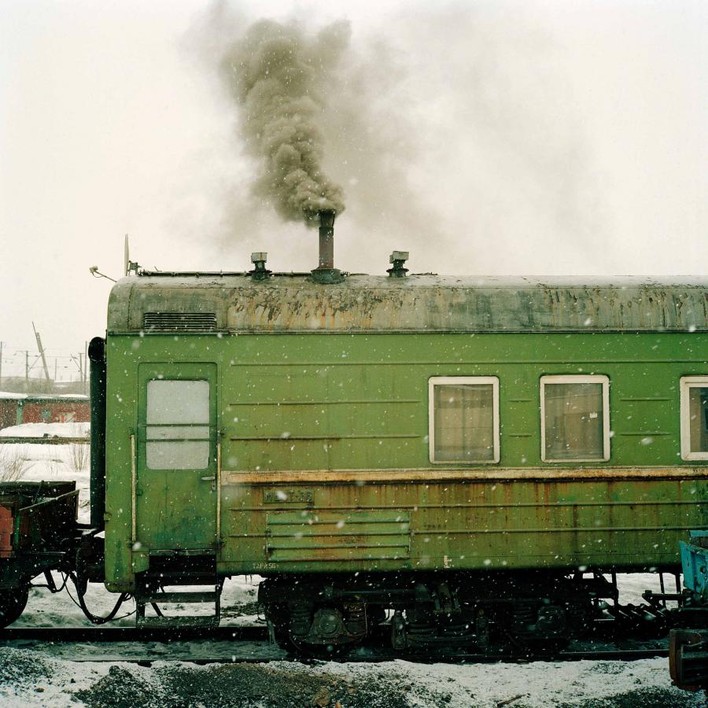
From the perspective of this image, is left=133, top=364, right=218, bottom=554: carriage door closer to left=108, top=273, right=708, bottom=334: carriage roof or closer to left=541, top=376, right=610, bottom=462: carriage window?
left=108, top=273, right=708, bottom=334: carriage roof

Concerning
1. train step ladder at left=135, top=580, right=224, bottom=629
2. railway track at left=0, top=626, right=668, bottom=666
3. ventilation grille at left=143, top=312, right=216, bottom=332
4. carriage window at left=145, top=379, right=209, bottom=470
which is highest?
ventilation grille at left=143, top=312, right=216, bottom=332

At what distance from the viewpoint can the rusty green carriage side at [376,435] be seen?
602 cm

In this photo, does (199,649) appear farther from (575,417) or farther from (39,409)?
(39,409)

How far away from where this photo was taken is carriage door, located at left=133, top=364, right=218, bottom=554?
19.7 feet

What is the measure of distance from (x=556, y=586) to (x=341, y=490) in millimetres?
2316

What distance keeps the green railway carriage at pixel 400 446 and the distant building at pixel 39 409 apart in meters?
32.6

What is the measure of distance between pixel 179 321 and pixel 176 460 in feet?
4.23

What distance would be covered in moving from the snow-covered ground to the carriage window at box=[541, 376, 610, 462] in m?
1.92

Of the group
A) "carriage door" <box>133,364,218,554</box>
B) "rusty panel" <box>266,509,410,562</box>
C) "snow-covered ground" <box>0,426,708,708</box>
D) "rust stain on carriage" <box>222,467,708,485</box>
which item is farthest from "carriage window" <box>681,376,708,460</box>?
"carriage door" <box>133,364,218,554</box>

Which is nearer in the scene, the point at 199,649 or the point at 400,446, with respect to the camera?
the point at 400,446

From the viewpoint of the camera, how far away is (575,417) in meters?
6.29

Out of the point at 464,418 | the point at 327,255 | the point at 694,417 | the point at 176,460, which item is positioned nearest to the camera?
the point at 176,460

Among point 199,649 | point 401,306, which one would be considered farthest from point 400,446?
point 199,649

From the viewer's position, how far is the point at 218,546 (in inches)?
236
